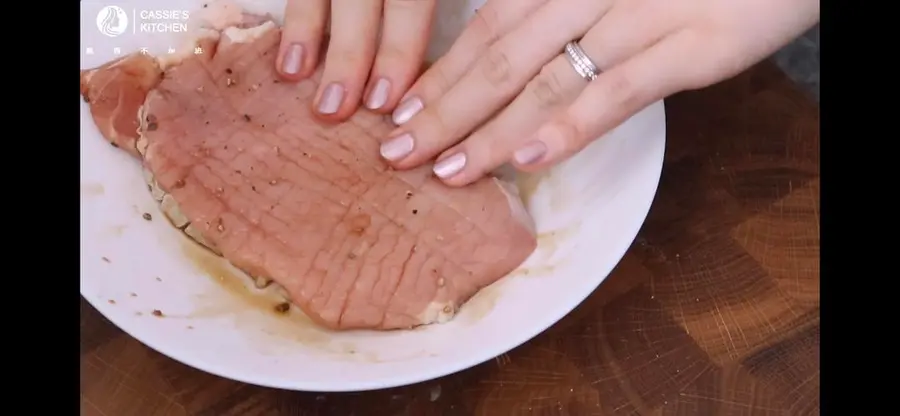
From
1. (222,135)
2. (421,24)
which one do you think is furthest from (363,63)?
(222,135)

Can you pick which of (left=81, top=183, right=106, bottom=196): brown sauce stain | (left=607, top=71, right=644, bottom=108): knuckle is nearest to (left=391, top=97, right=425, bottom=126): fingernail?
(left=607, top=71, right=644, bottom=108): knuckle

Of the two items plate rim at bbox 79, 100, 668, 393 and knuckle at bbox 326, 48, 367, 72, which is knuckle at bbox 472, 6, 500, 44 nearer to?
knuckle at bbox 326, 48, 367, 72

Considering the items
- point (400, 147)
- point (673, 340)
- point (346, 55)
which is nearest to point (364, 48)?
point (346, 55)

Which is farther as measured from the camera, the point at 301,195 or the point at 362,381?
the point at 301,195

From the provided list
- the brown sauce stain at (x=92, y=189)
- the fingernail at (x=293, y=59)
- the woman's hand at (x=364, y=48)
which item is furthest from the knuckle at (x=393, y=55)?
the brown sauce stain at (x=92, y=189)

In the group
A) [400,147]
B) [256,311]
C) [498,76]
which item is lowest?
[256,311]

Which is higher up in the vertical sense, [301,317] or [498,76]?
[498,76]

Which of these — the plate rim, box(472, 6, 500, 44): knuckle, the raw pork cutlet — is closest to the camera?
the plate rim

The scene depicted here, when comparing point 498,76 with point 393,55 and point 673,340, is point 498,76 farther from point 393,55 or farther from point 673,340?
point 673,340
